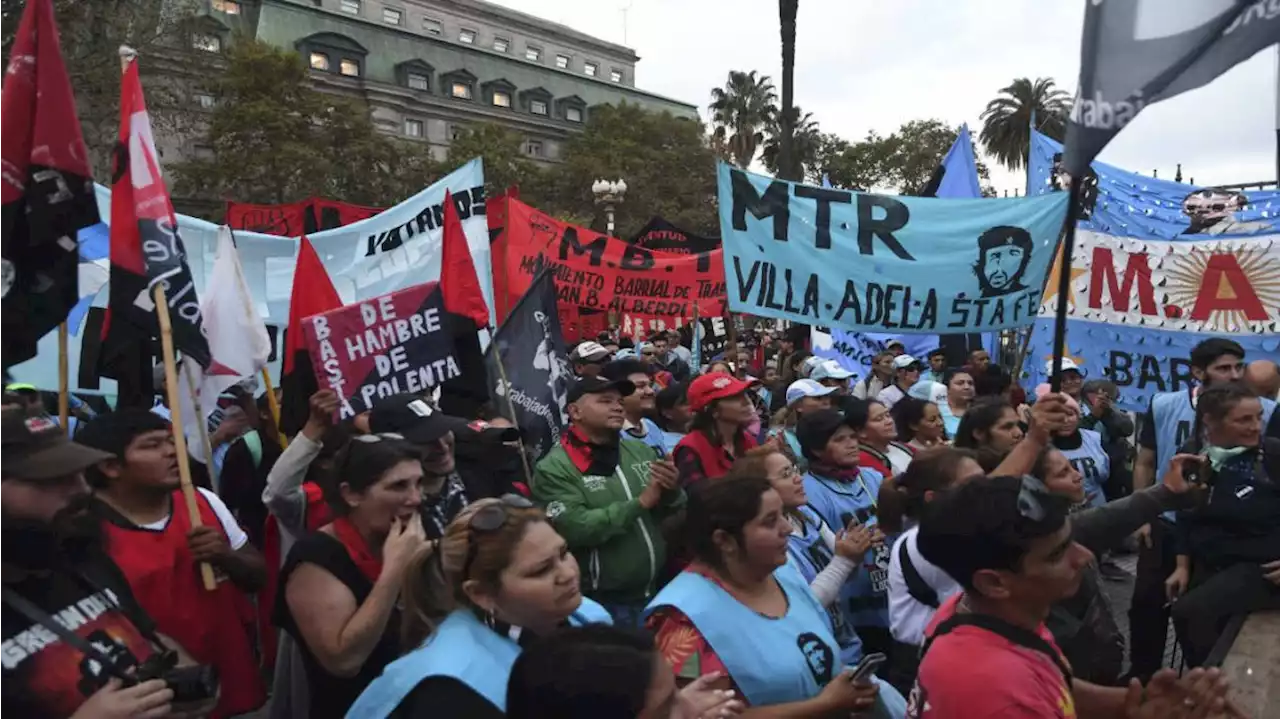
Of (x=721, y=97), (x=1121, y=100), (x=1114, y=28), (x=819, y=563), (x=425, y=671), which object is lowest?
(x=819, y=563)

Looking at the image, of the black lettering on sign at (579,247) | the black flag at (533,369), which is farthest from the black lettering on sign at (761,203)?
the black lettering on sign at (579,247)

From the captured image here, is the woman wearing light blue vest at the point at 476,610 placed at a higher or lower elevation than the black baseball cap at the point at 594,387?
lower

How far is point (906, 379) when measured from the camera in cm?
871

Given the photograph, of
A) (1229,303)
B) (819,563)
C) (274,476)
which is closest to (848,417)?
(819,563)

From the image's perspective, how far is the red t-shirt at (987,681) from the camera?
1847 mm

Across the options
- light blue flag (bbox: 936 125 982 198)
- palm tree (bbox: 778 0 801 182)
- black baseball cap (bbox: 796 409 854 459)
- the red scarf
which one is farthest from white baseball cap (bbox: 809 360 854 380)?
palm tree (bbox: 778 0 801 182)

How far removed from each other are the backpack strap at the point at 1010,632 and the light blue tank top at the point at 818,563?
1.20m

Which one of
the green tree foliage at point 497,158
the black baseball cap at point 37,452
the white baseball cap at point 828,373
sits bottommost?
the white baseball cap at point 828,373

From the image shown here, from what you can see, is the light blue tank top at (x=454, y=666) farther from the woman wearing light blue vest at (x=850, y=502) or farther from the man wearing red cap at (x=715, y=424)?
the man wearing red cap at (x=715, y=424)

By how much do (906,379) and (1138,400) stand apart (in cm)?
216

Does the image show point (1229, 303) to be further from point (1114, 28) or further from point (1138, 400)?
point (1114, 28)

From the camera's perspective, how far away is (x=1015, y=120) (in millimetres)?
49750

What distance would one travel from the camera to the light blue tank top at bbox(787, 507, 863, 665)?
11.0ft

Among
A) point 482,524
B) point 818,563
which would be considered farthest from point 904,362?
point 482,524
